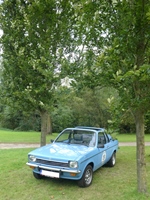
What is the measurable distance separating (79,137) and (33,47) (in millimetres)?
3724

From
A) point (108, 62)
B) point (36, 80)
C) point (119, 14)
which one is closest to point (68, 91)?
point (36, 80)

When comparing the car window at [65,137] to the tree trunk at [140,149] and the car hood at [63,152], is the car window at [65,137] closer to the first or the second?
the car hood at [63,152]

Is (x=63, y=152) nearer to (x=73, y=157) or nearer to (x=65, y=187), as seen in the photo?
(x=73, y=157)

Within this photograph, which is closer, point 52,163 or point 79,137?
point 52,163

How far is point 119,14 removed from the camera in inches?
159

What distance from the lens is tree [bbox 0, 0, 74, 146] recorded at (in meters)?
7.07

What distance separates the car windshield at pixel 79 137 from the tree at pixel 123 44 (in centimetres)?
195

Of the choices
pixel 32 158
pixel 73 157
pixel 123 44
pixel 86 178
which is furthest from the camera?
pixel 32 158

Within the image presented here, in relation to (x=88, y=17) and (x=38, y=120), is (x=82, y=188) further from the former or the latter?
(x=38, y=120)

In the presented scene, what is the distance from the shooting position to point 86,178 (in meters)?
5.39

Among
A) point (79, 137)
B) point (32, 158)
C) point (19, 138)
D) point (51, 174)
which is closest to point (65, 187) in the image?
point (51, 174)

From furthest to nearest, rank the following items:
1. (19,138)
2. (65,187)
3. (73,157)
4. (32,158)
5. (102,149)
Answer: (19,138)
(102,149)
(32,158)
(65,187)
(73,157)

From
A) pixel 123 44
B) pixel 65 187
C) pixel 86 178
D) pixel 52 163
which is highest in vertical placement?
pixel 123 44

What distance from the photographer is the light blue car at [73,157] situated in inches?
199
